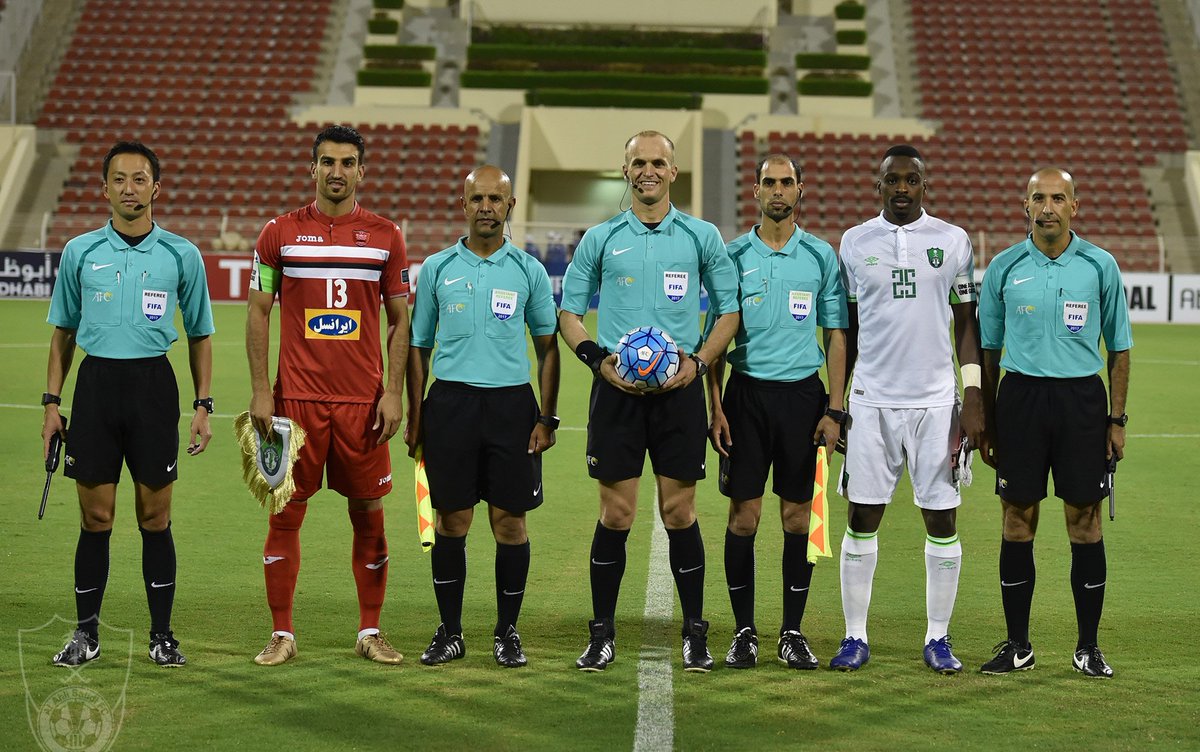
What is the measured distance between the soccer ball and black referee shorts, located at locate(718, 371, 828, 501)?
49 centimetres

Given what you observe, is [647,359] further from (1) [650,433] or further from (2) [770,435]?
(2) [770,435]

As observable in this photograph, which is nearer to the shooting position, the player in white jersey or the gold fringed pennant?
the gold fringed pennant

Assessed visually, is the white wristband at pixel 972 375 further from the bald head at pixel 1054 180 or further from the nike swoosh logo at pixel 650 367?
the nike swoosh logo at pixel 650 367

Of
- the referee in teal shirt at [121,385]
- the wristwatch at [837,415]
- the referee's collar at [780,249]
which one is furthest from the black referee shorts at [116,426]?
the wristwatch at [837,415]

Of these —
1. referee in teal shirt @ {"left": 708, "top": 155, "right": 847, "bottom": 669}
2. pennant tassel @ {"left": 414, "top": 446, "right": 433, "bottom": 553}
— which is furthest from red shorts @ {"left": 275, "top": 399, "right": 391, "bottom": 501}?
referee in teal shirt @ {"left": 708, "top": 155, "right": 847, "bottom": 669}

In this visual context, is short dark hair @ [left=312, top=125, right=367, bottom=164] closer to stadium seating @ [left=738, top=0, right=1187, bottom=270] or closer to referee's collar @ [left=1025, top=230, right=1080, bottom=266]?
referee's collar @ [left=1025, top=230, right=1080, bottom=266]

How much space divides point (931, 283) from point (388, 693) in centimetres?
265

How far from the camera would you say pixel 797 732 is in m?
4.63

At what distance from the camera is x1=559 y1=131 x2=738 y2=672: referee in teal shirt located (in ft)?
17.6

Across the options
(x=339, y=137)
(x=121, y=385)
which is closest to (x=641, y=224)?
(x=339, y=137)

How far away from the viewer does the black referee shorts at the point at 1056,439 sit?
5328 millimetres

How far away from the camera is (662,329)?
17.6 feet

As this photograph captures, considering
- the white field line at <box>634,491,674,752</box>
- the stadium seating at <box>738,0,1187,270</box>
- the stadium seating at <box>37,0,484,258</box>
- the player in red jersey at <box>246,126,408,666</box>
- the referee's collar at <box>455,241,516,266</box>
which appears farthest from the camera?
the stadium seating at <box>738,0,1187,270</box>

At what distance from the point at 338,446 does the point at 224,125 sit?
98.1 feet
